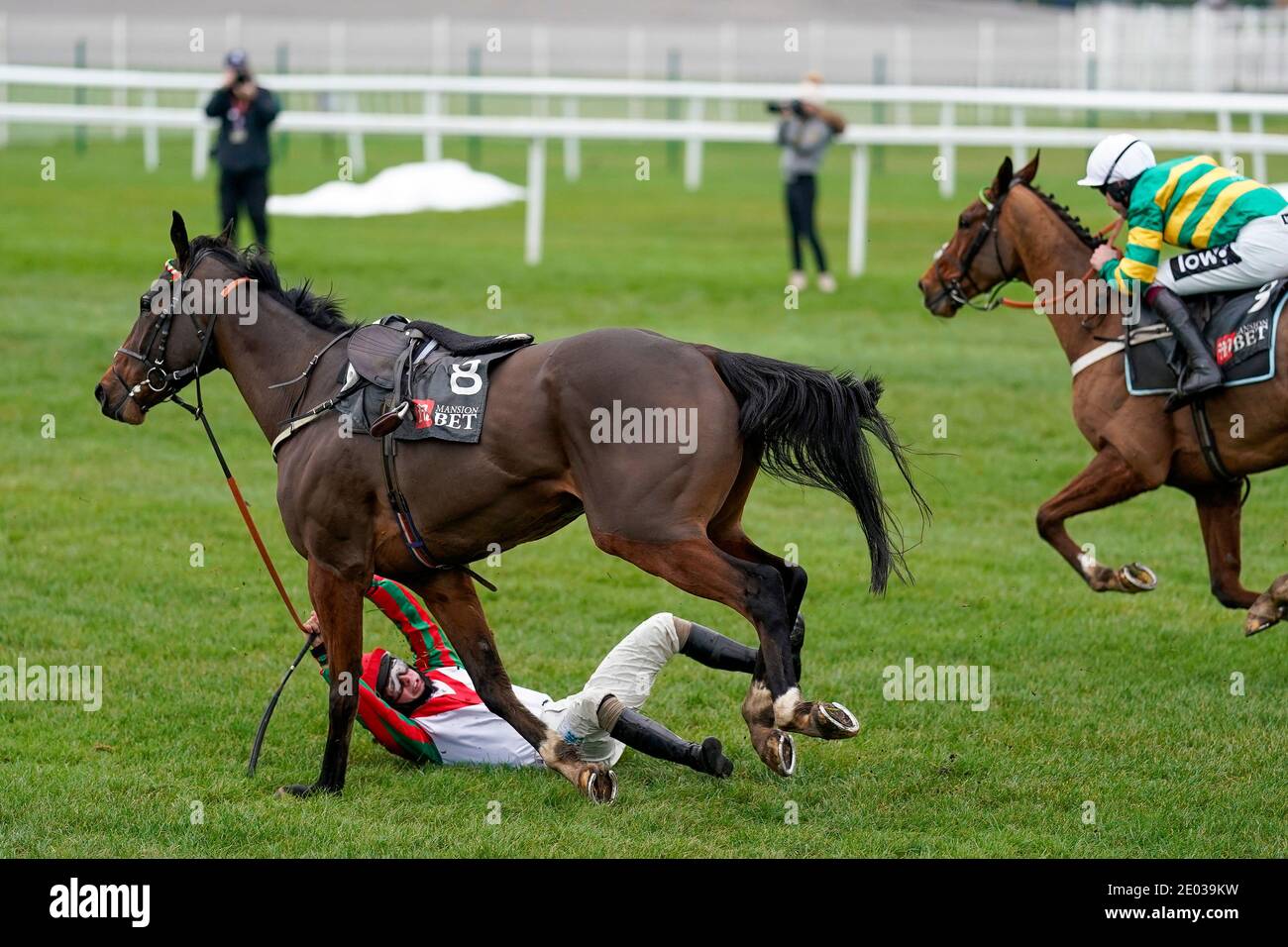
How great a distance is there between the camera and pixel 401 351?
592cm

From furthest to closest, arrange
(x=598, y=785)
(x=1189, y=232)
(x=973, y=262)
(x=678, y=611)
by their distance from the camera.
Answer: (x=678, y=611), (x=973, y=262), (x=1189, y=232), (x=598, y=785)

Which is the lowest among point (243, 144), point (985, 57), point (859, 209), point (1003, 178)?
point (1003, 178)

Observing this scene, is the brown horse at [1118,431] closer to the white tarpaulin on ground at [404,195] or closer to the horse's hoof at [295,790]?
the horse's hoof at [295,790]

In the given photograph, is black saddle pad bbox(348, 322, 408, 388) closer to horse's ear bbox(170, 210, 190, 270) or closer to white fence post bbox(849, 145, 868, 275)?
horse's ear bbox(170, 210, 190, 270)

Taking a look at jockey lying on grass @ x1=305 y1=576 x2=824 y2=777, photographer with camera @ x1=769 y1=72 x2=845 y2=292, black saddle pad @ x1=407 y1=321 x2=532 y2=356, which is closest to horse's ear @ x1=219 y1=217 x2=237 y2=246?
black saddle pad @ x1=407 y1=321 x2=532 y2=356

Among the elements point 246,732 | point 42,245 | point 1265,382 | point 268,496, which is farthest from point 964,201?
point 246,732

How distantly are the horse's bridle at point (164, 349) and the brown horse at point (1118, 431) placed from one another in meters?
3.81

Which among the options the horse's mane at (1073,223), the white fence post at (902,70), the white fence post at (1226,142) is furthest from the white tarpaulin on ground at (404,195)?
the horse's mane at (1073,223)

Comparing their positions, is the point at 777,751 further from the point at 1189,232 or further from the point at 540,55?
the point at 540,55

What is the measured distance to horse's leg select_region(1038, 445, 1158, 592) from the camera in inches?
289

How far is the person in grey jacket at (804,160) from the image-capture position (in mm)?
14914

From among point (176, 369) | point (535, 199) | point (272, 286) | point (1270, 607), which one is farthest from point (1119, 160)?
point (535, 199)

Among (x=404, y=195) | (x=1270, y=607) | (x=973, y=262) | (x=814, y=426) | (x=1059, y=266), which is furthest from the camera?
(x=404, y=195)

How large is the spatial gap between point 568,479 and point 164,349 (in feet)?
5.98
